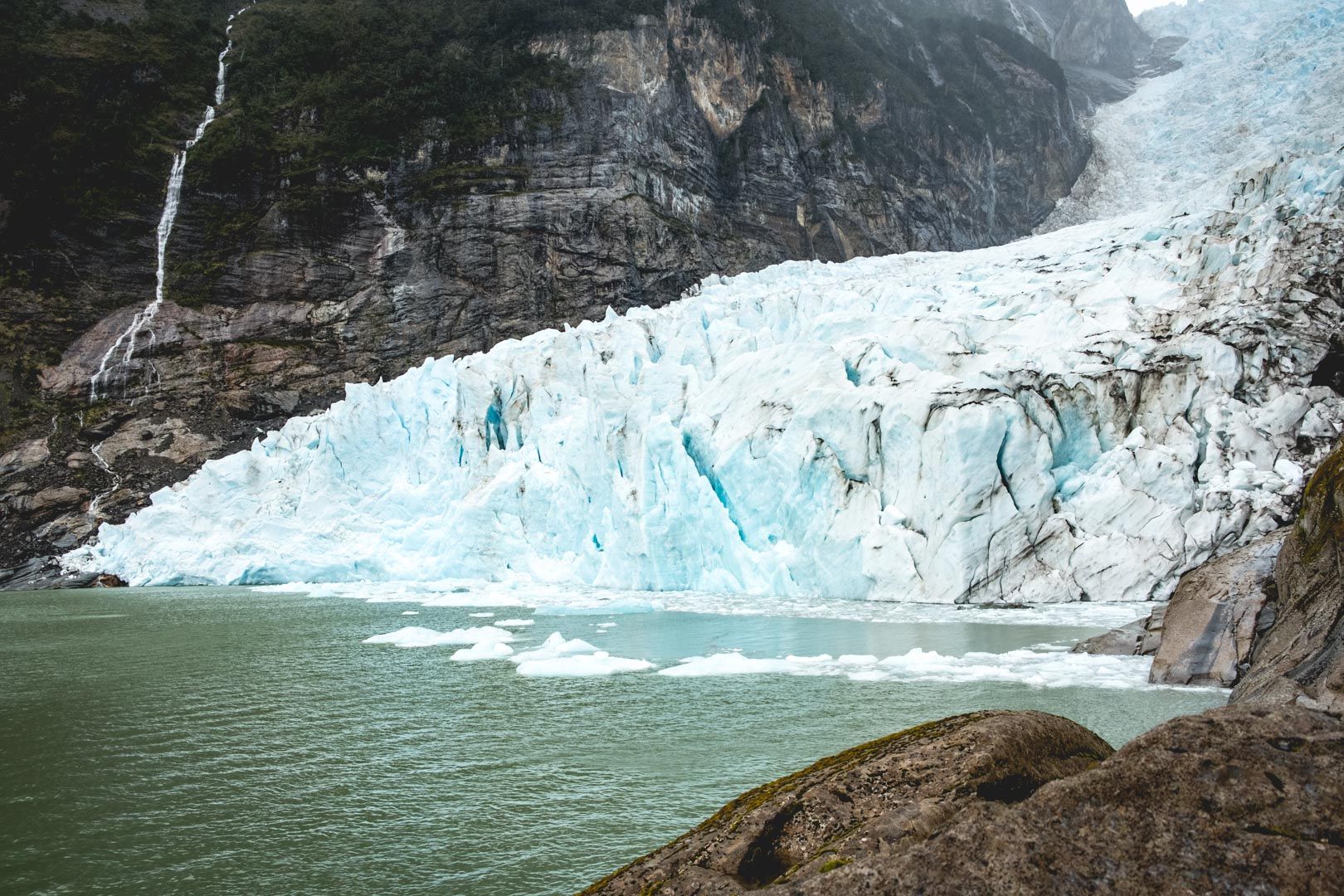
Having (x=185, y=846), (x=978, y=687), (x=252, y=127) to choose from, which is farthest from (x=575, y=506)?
(x=252, y=127)

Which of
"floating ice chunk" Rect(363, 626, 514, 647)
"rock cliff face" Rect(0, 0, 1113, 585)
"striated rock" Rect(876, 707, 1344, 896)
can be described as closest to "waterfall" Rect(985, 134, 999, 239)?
"rock cliff face" Rect(0, 0, 1113, 585)

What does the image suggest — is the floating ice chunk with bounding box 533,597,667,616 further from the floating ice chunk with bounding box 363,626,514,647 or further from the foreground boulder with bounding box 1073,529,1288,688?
the foreground boulder with bounding box 1073,529,1288,688

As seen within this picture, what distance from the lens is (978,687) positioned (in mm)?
6332

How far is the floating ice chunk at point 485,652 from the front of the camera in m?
8.45

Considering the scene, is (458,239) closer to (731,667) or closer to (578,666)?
(578,666)

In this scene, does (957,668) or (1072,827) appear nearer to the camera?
(1072,827)

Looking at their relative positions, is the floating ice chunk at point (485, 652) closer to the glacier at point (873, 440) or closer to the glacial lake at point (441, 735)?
the glacial lake at point (441, 735)

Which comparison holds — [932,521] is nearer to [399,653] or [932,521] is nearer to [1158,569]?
[1158,569]

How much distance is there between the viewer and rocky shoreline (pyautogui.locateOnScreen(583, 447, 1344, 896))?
4.38 feet

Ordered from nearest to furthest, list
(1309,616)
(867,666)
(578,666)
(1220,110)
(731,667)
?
(1309,616) < (867,666) < (731,667) < (578,666) < (1220,110)

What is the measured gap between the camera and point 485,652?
8586mm

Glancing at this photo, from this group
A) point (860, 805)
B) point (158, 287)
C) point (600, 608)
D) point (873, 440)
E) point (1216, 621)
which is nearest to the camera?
point (860, 805)

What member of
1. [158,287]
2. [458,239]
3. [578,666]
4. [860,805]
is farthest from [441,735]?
[158,287]

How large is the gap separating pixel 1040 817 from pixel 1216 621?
6.25 m
